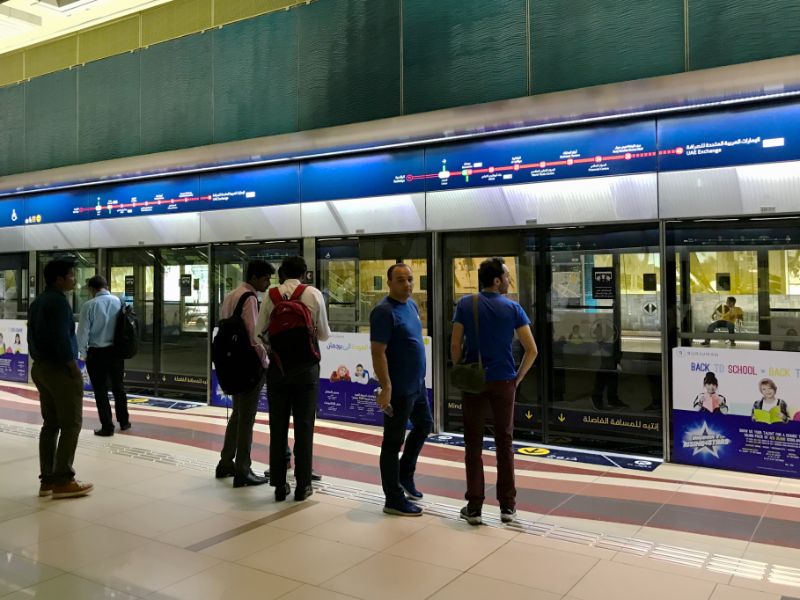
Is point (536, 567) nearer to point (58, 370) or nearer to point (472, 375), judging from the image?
point (472, 375)

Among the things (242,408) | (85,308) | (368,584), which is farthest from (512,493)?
(85,308)

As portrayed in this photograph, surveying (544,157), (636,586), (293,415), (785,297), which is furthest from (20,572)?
(785,297)

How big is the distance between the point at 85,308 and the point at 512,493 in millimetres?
4505

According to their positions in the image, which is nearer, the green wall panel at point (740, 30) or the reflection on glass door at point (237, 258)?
the green wall panel at point (740, 30)

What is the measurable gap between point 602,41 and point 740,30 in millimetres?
951

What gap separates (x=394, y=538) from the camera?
3693 mm

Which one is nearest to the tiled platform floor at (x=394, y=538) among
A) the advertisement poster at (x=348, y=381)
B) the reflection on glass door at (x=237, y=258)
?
the advertisement poster at (x=348, y=381)

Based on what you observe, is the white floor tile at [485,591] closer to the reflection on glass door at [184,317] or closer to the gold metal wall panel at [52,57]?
the reflection on glass door at [184,317]

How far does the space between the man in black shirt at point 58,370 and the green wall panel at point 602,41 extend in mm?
3809

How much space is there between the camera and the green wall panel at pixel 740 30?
180 inches

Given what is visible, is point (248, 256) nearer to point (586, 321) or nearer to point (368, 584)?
point (586, 321)

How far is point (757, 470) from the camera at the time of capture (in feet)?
15.9

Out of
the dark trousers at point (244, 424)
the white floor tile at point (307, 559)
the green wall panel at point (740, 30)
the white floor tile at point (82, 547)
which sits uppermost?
the green wall panel at point (740, 30)

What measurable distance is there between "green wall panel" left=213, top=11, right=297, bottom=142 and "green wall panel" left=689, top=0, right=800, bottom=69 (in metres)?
3.75
